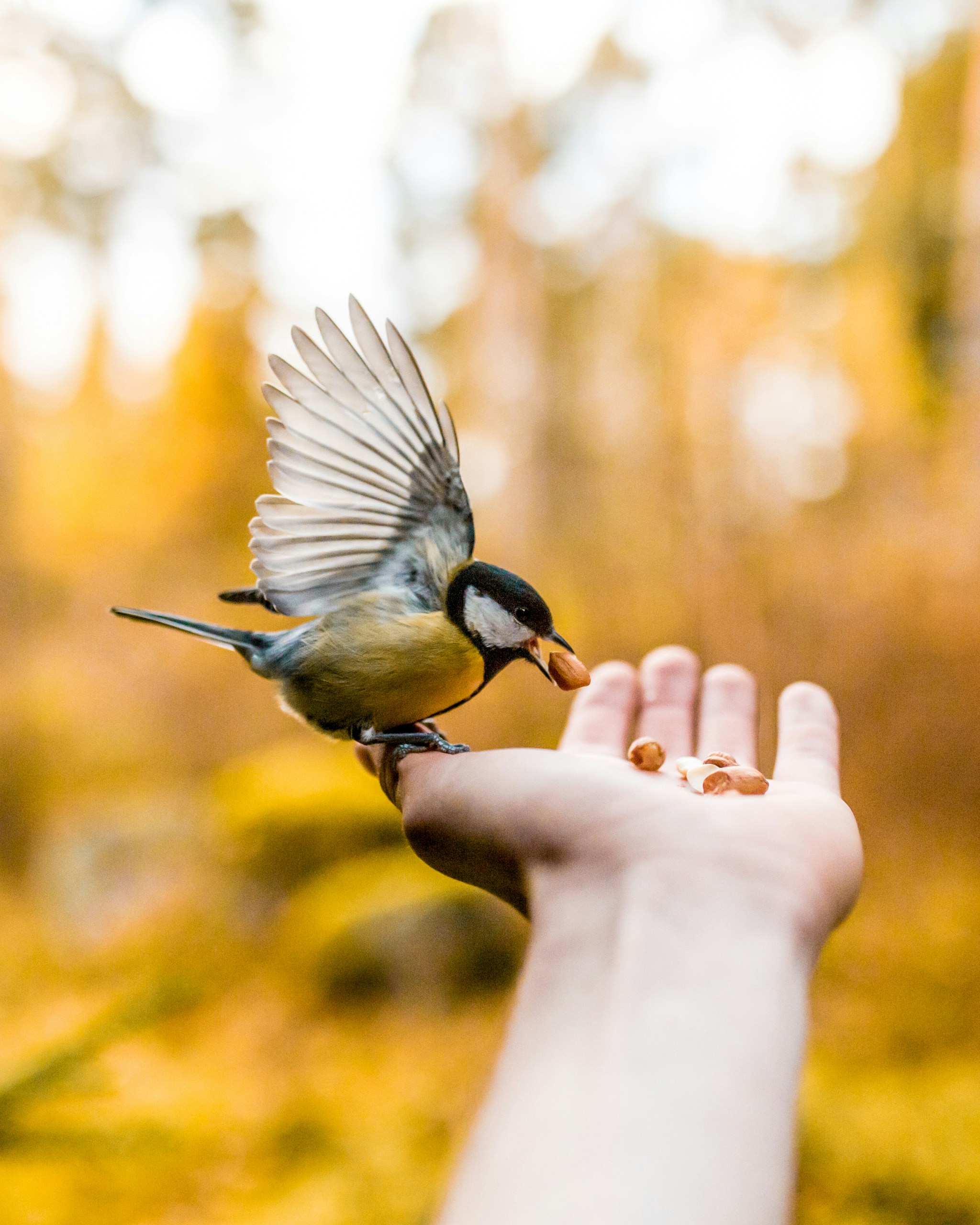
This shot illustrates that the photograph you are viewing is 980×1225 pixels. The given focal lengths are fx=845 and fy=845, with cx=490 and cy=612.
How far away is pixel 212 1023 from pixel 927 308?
458 cm

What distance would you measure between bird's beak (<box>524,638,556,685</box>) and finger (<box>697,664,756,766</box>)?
0.46 metres

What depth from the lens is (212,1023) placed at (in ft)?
10.3

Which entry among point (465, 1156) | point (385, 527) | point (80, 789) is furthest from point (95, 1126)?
point (80, 789)

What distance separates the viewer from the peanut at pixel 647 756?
122cm

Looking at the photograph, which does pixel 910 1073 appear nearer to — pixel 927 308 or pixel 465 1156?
pixel 465 1156

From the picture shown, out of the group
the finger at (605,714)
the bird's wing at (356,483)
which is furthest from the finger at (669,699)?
the bird's wing at (356,483)

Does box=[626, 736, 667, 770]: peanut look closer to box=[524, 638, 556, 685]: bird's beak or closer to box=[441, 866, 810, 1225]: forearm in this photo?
box=[524, 638, 556, 685]: bird's beak

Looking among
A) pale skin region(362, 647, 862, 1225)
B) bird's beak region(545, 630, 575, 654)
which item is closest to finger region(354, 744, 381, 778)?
pale skin region(362, 647, 862, 1225)

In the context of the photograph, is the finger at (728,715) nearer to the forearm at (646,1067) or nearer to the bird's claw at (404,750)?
the bird's claw at (404,750)

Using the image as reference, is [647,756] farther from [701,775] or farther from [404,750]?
[404,750]

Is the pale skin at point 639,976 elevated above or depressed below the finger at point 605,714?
below

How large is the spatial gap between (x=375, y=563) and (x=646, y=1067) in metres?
0.76

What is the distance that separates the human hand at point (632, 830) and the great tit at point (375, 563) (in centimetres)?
14

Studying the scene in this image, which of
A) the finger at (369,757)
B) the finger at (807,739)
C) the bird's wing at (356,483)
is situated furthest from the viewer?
the finger at (369,757)
